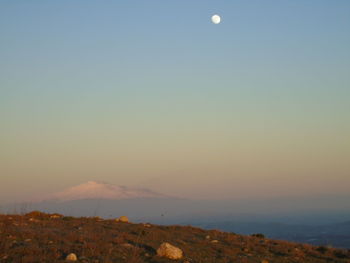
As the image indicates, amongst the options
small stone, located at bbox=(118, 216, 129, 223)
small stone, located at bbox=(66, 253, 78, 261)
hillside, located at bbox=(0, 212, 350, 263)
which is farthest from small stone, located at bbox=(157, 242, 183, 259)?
small stone, located at bbox=(118, 216, 129, 223)

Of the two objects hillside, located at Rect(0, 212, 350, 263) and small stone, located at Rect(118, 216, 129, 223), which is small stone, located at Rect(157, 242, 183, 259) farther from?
small stone, located at Rect(118, 216, 129, 223)

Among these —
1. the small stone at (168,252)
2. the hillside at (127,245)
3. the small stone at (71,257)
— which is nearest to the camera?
the small stone at (71,257)

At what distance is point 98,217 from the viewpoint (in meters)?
26.4

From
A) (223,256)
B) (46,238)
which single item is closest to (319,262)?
(223,256)

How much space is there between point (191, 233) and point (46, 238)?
9518 millimetres

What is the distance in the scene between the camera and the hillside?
45.6ft

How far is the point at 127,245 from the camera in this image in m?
→ 16.4

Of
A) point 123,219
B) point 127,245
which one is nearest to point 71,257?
point 127,245

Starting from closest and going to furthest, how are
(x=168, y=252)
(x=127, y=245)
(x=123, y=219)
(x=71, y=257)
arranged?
1. (x=71, y=257)
2. (x=168, y=252)
3. (x=127, y=245)
4. (x=123, y=219)

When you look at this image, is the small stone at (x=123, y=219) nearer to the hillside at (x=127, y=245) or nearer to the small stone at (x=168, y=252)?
the hillside at (x=127, y=245)

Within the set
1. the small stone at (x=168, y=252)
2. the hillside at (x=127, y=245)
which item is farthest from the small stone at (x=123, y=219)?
the small stone at (x=168, y=252)

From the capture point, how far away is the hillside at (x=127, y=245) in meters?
13.9

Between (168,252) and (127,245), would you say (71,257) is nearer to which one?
(127,245)

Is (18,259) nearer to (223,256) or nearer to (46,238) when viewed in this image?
(46,238)
